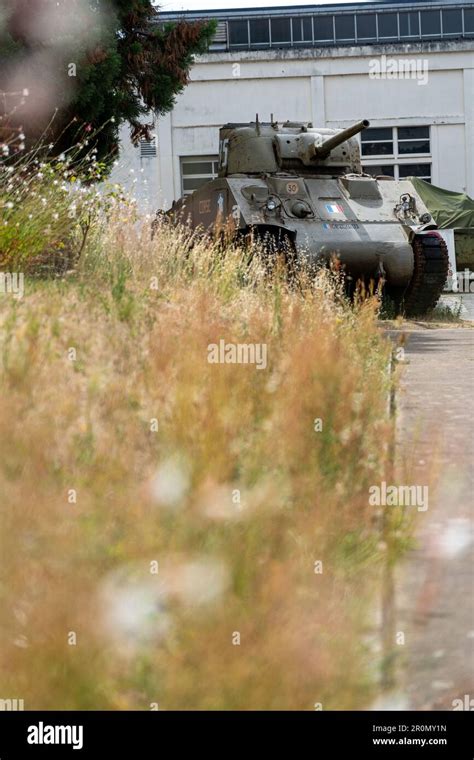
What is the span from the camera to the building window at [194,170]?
34344 millimetres

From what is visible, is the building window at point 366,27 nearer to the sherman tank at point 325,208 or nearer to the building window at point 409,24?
the building window at point 409,24

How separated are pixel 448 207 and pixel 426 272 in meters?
13.5

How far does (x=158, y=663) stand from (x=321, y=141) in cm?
1575

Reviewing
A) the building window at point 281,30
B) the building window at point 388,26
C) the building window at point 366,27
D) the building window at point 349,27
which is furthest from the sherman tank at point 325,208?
the building window at point 388,26

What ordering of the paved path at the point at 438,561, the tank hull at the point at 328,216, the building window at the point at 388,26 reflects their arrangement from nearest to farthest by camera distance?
the paved path at the point at 438,561
the tank hull at the point at 328,216
the building window at the point at 388,26

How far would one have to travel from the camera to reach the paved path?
2.94m

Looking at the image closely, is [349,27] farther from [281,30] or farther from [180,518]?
[180,518]

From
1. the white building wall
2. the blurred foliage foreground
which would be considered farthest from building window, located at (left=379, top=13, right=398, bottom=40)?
the blurred foliage foreground

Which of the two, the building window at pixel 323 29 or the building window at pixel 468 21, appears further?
the building window at pixel 468 21

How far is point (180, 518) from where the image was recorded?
3539 millimetres

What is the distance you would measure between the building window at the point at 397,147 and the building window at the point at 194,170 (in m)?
4.26

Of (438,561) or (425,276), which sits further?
(425,276)

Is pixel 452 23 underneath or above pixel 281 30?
above

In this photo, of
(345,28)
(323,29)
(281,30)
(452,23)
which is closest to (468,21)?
(452,23)
